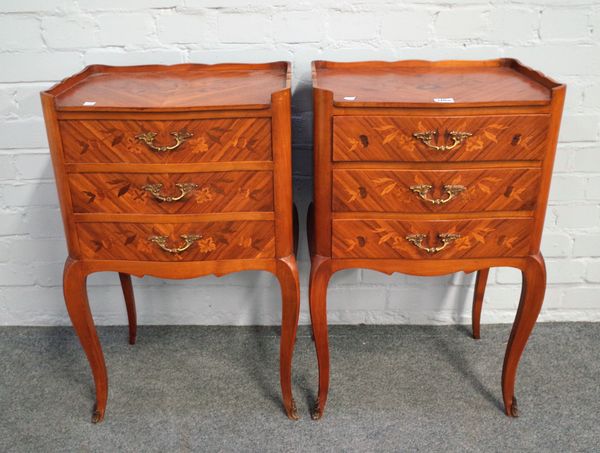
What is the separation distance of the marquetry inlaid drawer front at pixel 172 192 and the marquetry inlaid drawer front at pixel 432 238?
23 centimetres

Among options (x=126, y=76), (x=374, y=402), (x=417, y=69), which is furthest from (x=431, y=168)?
(x=126, y=76)

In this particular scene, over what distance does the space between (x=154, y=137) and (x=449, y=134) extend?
688 millimetres

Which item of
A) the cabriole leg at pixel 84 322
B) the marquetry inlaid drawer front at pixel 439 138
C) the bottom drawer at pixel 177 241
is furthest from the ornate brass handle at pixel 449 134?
the cabriole leg at pixel 84 322

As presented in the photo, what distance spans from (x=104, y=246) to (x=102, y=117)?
333 mm

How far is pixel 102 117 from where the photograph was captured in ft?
4.57

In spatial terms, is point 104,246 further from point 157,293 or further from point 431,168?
point 431,168

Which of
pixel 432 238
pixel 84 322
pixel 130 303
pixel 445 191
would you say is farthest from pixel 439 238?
pixel 130 303

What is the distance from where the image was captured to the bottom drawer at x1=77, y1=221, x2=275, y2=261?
1.50 metres

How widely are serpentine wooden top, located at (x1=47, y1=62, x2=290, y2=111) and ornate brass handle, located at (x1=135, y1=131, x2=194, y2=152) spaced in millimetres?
59

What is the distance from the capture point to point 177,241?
1.52 meters

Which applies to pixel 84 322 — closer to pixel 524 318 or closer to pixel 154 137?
pixel 154 137

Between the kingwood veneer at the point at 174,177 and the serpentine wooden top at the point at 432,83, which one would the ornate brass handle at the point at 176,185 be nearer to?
the kingwood veneer at the point at 174,177

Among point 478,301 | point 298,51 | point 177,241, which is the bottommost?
point 478,301

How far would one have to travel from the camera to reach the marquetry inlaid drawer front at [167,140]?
1400 mm
